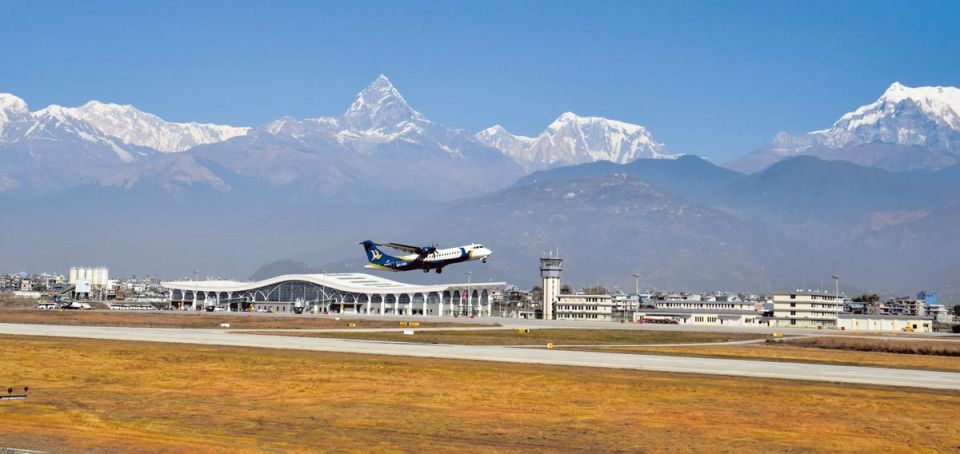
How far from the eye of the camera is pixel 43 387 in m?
59.3

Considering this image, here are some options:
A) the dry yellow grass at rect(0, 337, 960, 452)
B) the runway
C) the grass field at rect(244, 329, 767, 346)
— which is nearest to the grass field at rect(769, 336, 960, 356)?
the grass field at rect(244, 329, 767, 346)

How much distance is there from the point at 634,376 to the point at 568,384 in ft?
25.8

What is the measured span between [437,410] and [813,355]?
59113 mm

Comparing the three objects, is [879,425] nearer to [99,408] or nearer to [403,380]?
[403,380]

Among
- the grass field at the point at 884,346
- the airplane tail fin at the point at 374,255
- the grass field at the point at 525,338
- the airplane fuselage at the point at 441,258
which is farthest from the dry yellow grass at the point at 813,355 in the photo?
the airplane tail fin at the point at 374,255

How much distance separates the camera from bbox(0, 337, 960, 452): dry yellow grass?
1737 inches

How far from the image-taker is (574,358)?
3383 inches

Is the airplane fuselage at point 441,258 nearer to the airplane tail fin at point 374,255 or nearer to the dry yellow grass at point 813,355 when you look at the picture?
the airplane tail fin at point 374,255

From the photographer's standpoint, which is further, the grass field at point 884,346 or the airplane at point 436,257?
the grass field at point 884,346

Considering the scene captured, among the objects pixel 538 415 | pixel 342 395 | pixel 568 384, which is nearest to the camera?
pixel 538 415

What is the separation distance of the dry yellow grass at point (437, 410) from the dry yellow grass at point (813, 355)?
1020 inches

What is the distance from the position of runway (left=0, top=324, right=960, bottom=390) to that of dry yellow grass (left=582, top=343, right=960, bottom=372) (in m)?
6.06

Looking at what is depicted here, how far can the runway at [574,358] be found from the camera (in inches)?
2896

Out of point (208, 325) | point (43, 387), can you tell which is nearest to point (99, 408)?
point (43, 387)
